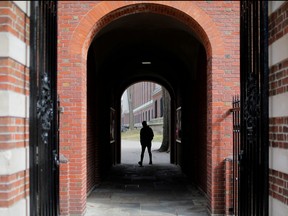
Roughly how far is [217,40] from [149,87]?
4820cm

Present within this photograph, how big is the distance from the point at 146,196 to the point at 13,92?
6918 millimetres

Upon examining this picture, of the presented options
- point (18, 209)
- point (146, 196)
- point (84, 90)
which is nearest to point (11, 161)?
point (18, 209)

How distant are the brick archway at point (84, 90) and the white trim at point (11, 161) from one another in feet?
13.1

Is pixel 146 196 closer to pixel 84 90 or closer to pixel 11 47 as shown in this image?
pixel 84 90

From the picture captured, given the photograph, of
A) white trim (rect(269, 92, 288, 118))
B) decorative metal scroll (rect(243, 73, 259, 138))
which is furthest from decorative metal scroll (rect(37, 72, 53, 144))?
white trim (rect(269, 92, 288, 118))

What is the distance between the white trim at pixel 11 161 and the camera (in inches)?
148

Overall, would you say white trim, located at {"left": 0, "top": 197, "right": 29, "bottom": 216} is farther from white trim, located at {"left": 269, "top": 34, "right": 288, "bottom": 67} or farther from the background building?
the background building

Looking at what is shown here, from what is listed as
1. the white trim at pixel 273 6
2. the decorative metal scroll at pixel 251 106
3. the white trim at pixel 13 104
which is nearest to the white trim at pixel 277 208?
the decorative metal scroll at pixel 251 106

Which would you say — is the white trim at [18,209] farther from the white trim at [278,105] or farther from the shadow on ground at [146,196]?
the shadow on ground at [146,196]

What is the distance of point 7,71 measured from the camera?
3764 mm

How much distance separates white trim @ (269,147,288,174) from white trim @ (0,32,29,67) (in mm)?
2502

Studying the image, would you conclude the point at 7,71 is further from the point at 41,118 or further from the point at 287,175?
the point at 287,175

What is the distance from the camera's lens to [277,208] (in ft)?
13.4

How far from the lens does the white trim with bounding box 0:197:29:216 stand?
12.3 feet
